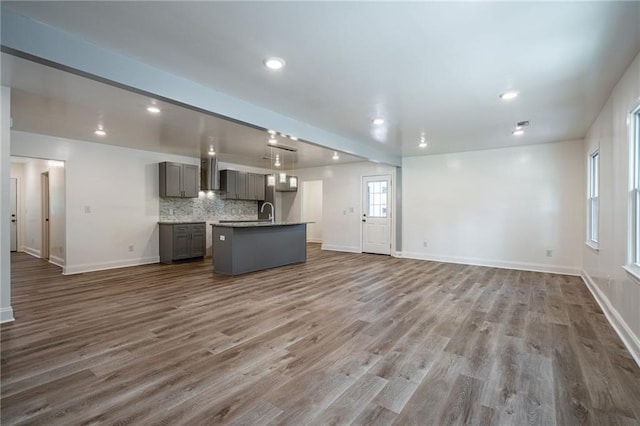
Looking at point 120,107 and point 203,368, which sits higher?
point 120,107

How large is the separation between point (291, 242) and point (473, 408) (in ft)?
16.4

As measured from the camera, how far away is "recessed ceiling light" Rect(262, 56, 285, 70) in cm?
262

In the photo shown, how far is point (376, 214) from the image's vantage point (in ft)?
26.6

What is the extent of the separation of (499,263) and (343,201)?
13.3 ft

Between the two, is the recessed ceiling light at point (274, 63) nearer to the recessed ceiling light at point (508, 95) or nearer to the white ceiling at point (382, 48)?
the white ceiling at point (382, 48)

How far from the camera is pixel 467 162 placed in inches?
262

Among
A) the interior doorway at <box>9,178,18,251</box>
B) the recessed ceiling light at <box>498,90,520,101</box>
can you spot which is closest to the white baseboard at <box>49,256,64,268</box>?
the interior doorway at <box>9,178,18,251</box>

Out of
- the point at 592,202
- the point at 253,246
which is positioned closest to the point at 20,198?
the point at 253,246

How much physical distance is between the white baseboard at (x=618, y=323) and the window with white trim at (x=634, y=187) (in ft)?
2.04

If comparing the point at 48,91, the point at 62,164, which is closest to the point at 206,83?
the point at 48,91

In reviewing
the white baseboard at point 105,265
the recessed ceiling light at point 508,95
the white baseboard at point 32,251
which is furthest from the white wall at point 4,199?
the white baseboard at point 32,251

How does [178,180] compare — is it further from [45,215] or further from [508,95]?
[508,95]

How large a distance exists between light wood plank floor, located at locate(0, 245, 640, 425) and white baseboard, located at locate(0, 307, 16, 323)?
0.49 feet

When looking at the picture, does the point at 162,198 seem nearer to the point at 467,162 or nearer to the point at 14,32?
the point at 14,32
